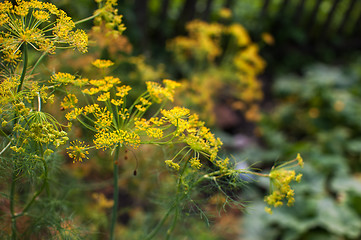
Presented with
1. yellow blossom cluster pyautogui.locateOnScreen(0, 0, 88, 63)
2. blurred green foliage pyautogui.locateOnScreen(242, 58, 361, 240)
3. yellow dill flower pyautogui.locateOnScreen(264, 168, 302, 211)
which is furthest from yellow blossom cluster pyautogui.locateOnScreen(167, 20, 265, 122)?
yellow blossom cluster pyautogui.locateOnScreen(0, 0, 88, 63)

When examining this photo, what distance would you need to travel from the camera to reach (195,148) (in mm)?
1096

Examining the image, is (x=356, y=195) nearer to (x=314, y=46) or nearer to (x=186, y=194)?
(x=186, y=194)

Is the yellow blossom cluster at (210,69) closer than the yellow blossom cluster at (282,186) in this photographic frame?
No

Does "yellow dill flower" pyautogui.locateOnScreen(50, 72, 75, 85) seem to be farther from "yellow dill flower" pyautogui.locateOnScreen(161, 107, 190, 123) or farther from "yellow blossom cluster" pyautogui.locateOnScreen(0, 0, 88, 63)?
"yellow dill flower" pyautogui.locateOnScreen(161, 107, 190, 123)

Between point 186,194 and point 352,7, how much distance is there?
6.08 meters

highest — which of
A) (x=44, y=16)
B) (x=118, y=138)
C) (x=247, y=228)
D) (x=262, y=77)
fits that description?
(x=44, y=16)

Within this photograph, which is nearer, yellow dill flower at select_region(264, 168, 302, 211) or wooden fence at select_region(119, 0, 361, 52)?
yellow dill flower at select_region(264, 168, 302, 211)

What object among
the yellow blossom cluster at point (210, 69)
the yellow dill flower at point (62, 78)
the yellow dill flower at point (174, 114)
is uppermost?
the yellow dill flower at point (62, 78)

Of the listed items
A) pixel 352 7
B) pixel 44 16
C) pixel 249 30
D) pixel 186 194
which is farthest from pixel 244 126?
pixel 44 16

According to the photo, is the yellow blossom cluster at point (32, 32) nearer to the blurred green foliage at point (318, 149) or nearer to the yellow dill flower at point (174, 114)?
the yellow dill flower at point (174, 114)

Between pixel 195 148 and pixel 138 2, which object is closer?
pixel 195 148

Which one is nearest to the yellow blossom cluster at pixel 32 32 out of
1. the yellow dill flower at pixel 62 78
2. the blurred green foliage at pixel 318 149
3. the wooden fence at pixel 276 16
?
the yellow dill flower at pixel 62 78

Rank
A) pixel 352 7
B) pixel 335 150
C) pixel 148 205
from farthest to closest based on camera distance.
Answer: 1. pixel 352 7
2. pixel 335 150
3. pixel 148 205

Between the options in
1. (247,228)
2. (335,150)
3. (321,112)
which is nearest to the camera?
(247,228)
